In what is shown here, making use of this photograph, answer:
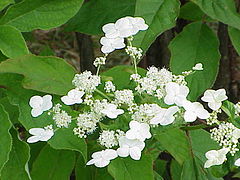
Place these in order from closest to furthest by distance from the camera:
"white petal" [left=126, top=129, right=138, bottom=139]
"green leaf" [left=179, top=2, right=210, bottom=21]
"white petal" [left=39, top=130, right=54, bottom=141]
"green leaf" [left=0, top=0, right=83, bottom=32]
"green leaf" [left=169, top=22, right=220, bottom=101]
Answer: "white petal" [left=126, top=129, right=138, bottom=139] → "white petal" [left=39, top=130, right=54, bottom=141] → "green leaf" [left=0, top=0, right=83, bottom=32] → "green leaf" [left=169, top=22, right=220, bottom=101] → "green leaf" [left=179, top=2, right=210, bottom=21]

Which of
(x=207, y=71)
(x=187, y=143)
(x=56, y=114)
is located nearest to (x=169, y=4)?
(x=207, y=71)

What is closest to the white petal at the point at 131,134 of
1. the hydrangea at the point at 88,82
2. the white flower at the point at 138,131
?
the white flower at the point at 138,131

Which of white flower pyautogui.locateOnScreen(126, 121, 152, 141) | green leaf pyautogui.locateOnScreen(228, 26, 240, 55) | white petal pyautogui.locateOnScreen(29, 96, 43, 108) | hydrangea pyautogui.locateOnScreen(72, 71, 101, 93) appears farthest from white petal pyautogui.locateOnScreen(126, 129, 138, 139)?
green leaf pyautogui.locateOnScreen(228, 26, 240, 55)

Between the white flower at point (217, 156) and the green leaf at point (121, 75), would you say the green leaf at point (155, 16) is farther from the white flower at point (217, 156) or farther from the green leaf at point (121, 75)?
the white flower at point (217, 156)

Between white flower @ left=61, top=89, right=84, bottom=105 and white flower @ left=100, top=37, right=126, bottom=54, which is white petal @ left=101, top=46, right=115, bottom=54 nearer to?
white flower @ left=100, top=37, right=126, bottom=54

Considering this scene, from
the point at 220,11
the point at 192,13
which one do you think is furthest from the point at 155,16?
the point at 192,13

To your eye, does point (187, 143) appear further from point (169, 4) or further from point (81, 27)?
point (81, 27)

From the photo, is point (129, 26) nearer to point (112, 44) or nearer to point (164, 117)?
point (112, 44)

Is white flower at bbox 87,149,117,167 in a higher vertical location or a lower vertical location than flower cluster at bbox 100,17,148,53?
lower
